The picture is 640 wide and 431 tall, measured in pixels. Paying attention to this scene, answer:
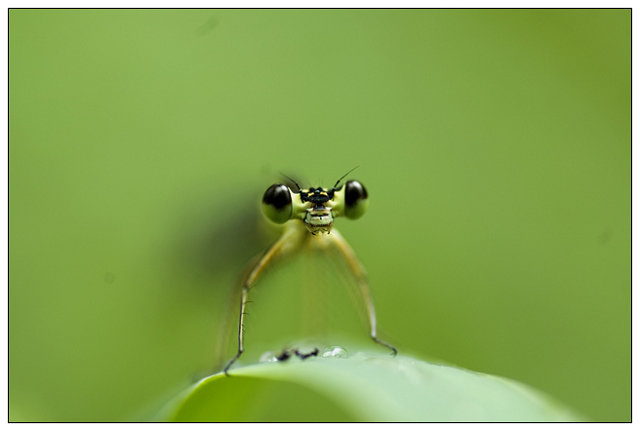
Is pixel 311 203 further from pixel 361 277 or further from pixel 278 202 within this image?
pixel 361 277

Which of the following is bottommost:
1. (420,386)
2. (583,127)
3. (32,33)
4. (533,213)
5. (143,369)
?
(143,369)

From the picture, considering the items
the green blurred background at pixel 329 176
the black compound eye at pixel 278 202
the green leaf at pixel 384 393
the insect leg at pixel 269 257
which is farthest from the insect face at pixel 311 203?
the green leaf at pixel 384 393

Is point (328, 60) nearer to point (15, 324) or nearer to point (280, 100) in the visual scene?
point (280, 100)

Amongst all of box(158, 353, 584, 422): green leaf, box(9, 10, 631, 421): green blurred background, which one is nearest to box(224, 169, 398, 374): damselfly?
box(9, 10, 631, 421): green blurred background

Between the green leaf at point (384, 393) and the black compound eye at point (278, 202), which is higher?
the black compound eye at point (278, 202)

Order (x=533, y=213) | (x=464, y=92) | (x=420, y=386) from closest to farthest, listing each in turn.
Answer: (x=420, y=386), (x=533, y=213), (x=464, y=92)

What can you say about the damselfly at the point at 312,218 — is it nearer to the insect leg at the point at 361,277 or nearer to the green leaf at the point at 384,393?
the insect leg at the point at 361,277

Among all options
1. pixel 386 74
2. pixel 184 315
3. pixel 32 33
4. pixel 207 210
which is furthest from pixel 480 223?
pixel 32 33
